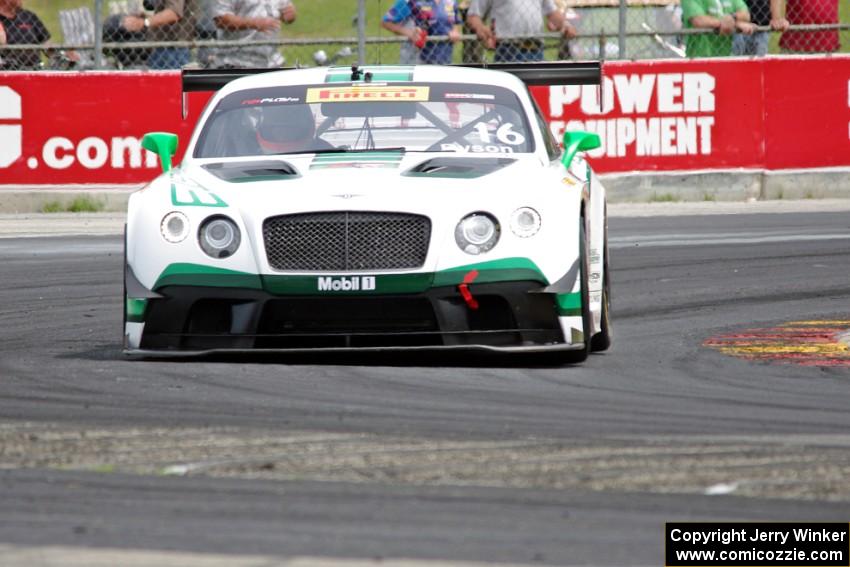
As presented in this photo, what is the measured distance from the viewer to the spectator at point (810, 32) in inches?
707

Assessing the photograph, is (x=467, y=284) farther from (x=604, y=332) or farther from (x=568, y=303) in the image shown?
(x=604, y=332)

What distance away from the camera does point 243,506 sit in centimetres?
500

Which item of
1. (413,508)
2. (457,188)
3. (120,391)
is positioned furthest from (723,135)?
(413,508)

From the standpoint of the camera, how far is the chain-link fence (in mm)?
17234

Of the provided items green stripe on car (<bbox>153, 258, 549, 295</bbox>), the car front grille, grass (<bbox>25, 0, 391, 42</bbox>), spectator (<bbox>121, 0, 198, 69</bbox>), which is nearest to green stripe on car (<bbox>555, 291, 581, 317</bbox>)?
green stripe on car (<bbox>153, 258, 549, 295</bbox>)

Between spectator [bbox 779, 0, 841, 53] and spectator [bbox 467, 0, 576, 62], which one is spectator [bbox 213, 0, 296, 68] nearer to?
spectator [bbox 467, 0, 576, 62]

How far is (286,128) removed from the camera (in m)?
9.03

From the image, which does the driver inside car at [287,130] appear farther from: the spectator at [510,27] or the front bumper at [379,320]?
the spectator at [510,27]

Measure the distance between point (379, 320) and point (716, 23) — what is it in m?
10.8

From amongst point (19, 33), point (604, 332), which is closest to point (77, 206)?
point (19, 33)

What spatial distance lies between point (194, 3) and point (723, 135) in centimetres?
513

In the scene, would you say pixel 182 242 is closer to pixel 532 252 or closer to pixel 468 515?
pixel 532 252

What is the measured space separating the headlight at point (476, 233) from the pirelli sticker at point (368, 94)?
142 cm

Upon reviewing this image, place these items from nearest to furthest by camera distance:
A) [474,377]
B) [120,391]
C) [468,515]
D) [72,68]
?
[468,515] → [120,391] → [474,377] → [72,68]
